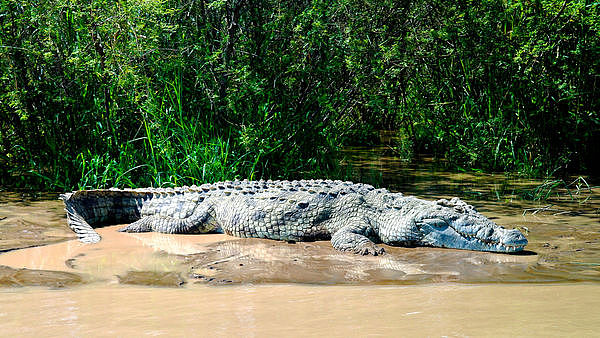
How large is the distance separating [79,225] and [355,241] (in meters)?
2.53

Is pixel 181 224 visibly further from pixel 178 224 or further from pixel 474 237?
pixel 474 237

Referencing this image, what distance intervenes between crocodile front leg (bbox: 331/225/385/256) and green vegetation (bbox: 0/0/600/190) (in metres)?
2.19

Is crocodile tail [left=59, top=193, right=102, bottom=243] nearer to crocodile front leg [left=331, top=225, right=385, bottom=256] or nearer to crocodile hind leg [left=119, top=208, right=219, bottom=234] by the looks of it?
crocodile hind leg [left=119, top=208, right=219, bottom=234]

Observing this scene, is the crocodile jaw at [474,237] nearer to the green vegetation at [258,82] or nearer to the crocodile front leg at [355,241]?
the crocodile front leg at [355,241]

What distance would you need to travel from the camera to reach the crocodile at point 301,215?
17.4ft

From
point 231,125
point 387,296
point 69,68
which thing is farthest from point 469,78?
point 387,296

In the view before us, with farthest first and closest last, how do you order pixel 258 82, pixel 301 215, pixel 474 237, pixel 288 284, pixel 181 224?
pixel 258 82, pixel 181 224, pixel 301 215, pixel 474 237, pixel 288 284

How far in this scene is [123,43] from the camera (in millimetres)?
7406

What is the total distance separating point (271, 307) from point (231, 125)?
181 inches

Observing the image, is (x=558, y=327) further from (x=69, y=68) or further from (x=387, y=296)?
(x=69, y=68)

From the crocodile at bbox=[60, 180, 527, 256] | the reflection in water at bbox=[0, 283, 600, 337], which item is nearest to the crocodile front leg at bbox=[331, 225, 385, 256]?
the crocodile at bbox=[60, 180, 527, 256]

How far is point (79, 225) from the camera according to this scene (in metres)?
5.86

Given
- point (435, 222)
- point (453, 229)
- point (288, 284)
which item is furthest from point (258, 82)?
point (288, 284)

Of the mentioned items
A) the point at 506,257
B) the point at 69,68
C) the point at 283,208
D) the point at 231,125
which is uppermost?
the point at 69,68
